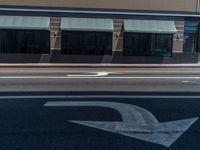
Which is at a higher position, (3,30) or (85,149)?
(3,30)

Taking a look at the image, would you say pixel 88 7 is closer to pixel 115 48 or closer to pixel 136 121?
pixel 115 48

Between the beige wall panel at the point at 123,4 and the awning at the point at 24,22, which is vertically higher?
the beige wall panel at the point at 123,4

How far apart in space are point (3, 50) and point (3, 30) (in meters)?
1.40

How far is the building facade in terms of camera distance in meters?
25.2

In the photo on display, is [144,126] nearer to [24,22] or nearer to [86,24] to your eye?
[86,24]

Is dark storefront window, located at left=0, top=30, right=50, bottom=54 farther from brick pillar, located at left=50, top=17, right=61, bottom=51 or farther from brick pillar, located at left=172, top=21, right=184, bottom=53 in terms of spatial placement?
brick pillar, located at left=172, top=21, right=184, bottom=53

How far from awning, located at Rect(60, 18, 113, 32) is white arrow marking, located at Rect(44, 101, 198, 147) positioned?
1748cm

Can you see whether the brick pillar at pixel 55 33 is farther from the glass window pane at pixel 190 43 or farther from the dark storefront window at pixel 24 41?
the glass window pane at pixel 190 43

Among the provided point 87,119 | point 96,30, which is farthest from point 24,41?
point 87,119

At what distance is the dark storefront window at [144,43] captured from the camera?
2634 cm

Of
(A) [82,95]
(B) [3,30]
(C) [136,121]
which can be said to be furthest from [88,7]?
(C) [136,121]

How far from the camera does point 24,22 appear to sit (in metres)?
24.8

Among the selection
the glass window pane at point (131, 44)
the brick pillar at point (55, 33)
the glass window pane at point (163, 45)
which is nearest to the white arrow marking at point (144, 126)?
the brick pillar at point (55, 33)

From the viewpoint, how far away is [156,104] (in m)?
8.91
